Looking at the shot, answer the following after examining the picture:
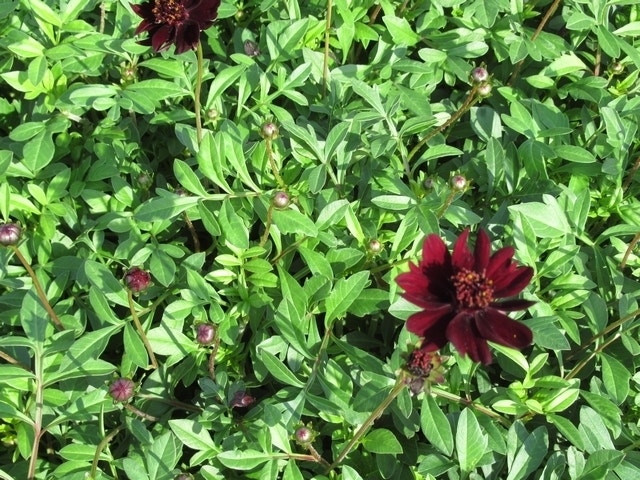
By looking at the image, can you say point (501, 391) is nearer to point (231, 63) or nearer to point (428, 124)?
point (428, 124)

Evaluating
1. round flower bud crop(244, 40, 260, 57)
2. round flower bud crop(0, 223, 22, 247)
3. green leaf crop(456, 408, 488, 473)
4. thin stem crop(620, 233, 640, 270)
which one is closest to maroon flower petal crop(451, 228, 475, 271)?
green leaf crop(456, 408, 488, 473)

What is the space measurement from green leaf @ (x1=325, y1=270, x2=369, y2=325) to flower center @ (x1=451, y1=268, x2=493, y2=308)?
390mm

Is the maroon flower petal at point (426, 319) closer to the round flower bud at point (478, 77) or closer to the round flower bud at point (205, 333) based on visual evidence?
the round flower bud at point (205, 333)

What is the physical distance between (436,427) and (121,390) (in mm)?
767

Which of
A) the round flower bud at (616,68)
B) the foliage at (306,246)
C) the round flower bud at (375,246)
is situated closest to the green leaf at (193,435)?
the foliage at (306,246)

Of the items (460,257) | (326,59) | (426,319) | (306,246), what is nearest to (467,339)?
(426,319)

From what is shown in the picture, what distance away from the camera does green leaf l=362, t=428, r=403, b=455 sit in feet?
5.61

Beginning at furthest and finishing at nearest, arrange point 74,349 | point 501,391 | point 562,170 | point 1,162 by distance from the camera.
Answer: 1. point 562,170
2. point 1,162
3. point 501,391
4. point 74,349

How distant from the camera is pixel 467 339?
1348 millimetres

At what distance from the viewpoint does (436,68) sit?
2.42m

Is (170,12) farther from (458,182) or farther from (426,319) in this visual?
(426,319)

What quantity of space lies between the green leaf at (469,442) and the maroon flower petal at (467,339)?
1.26 ft

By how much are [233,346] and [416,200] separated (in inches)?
26.1

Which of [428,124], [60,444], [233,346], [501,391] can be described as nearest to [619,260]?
[501,391]
